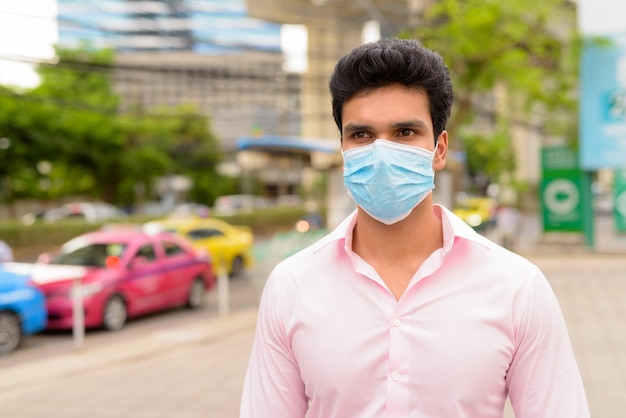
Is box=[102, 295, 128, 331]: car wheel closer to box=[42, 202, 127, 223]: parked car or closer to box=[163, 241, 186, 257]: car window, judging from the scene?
box=[163, 241, 186, 257]: car window

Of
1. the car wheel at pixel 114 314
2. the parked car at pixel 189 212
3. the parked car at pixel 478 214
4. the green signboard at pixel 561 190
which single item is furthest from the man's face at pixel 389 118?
the parked car at pixel 189 212

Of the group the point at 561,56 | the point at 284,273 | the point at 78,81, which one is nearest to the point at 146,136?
the point at 78,81

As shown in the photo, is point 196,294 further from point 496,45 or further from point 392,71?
point 392,71

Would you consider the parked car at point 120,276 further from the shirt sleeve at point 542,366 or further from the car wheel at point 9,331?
the shirt sleeve at point 542,366

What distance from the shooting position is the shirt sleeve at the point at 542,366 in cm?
197

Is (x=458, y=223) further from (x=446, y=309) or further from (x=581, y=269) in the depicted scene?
(x=581, y=269)

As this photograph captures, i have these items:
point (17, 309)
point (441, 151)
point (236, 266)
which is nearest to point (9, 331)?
point (17, 309)

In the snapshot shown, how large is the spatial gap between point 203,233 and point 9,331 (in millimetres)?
8826

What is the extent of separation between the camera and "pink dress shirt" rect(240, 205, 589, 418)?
1973 millimetres

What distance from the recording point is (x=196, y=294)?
1423 centimetres

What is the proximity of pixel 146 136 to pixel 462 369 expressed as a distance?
38965 millimetres

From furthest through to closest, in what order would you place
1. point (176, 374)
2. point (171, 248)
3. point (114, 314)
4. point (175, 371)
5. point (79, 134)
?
point (79, 134) < point (171, 248) < point (114, 314) < point (175, 371) < point (176, 374)

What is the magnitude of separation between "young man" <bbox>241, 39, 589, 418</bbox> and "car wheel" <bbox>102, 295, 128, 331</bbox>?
1017cm

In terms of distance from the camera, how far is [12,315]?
33.1 ft
